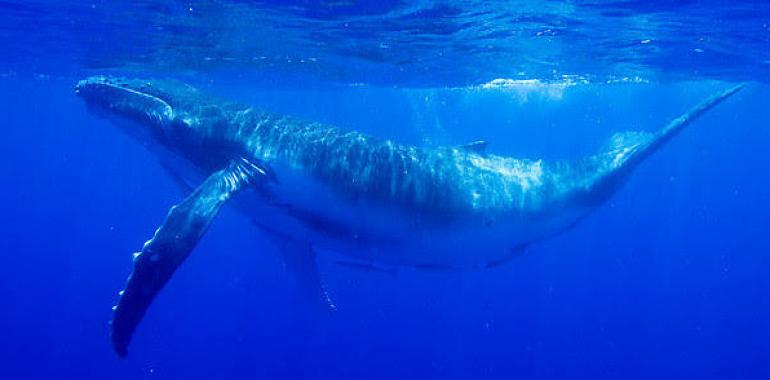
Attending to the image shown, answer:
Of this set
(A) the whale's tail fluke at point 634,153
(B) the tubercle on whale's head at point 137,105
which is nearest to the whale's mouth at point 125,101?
(B) the tubercle on whale's head at point 137,105

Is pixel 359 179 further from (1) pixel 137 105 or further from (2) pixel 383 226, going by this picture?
(1) pixel 137 105

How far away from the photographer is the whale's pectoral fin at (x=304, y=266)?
36.4ft

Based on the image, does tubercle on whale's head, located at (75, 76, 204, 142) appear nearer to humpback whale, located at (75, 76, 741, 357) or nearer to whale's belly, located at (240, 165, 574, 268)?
humpback whale, located at (75, 76, 741, 357)

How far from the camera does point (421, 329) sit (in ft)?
96.3

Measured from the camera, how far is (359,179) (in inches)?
350

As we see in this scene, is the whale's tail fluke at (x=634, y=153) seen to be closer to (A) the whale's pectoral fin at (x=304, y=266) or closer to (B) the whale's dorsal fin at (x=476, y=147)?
(B) the whale's dorsal fin at (x=476, y=147)

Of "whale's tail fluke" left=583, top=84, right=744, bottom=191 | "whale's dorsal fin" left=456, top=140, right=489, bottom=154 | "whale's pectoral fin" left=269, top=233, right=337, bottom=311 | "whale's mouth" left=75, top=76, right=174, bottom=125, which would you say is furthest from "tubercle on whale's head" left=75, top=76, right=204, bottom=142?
"whale's tail fluke" left=583, top=84, right=744, bottom=191

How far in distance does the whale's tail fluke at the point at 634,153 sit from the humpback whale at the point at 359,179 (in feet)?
0.08

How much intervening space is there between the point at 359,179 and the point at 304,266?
3616mm

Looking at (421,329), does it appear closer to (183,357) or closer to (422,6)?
(183,357)

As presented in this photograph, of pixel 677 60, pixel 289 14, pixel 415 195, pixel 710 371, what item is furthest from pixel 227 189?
pixel 710 371

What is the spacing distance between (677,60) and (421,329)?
16.4 m

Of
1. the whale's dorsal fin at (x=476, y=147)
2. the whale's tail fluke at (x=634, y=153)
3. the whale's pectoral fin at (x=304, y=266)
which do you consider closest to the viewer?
the whale's tail fluke at (x=634, y=153)

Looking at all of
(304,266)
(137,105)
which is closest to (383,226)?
(304,266)
